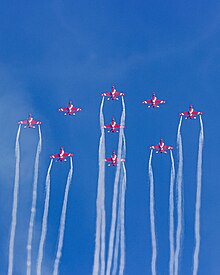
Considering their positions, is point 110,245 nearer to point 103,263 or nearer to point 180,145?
point 103,263

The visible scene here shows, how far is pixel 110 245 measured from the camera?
58094mm

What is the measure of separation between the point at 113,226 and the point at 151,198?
13.8 ft

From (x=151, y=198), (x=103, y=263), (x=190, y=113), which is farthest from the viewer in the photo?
(x=190, y=113)

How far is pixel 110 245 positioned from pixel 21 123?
1420 cm

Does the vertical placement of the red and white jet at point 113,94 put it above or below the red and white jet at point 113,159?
above

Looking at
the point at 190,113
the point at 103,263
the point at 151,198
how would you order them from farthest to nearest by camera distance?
the point at 190,113 → the point at 151,198 → the point at 103,263

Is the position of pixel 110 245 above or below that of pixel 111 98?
below

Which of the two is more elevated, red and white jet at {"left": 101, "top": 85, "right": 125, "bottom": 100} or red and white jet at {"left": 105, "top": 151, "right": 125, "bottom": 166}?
red and white jet at {"left": 101, "top": 85, "right": 125, "bottom": 100}

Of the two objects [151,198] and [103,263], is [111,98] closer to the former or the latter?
[151,198]

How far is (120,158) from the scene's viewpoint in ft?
203

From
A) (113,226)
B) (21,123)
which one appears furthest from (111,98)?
(113,226)

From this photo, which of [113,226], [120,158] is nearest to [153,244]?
[113,226]

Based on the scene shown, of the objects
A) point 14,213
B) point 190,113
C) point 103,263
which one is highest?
point 190,113

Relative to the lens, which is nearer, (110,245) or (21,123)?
(110,245)
